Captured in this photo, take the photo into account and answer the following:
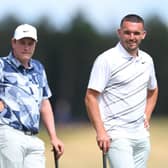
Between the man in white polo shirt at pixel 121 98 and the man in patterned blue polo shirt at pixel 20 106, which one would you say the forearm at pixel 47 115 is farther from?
the man in white polo shirt at pixel 121 98

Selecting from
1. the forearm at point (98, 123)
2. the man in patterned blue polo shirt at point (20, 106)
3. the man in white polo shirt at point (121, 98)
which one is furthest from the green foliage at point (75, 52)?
the man in patterned blue polo shirt at point (20, 106)

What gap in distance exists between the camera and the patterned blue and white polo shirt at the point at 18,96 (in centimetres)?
660

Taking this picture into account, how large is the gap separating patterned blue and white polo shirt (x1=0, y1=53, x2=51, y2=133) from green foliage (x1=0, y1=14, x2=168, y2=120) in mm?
44329

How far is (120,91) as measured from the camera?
7.06 meters

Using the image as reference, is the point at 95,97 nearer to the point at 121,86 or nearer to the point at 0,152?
the point at 121,86

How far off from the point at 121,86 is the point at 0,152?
1.17 metres

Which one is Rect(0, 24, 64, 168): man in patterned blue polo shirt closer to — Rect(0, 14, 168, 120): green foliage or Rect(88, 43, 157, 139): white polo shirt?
Rect(88, 43, 157, 139): white polo shirt

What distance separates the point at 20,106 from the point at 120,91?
36.3 inches

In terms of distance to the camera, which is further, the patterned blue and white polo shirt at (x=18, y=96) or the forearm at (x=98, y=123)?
the forearm at (x=98, y=123)

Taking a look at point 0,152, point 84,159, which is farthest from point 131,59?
point 84,159

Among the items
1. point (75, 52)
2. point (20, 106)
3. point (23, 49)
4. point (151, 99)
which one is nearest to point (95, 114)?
point (20, 106)

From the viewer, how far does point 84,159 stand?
1941 centimetres

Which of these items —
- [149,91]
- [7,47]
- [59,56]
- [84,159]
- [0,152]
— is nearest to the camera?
[0,152]

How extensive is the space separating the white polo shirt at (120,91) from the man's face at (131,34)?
58 mm
